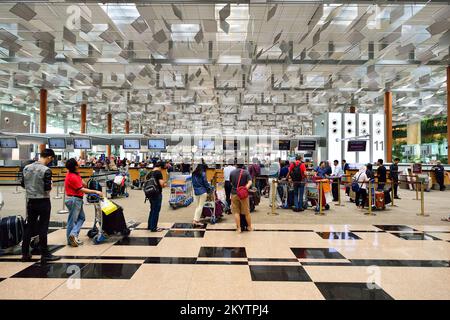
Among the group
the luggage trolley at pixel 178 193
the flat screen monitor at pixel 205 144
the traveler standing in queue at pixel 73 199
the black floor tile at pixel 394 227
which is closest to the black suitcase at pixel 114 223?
the traveler standing in queue at pixel 73 199

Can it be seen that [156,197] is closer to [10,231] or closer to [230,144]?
[10,231]

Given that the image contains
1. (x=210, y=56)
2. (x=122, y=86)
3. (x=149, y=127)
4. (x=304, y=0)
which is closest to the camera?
(x=304, y=0)

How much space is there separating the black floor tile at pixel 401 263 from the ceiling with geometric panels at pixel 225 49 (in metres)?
7.21

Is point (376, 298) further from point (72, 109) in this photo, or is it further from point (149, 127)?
point (149, 127)

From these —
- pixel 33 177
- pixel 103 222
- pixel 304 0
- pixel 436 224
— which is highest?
pixel 304 0

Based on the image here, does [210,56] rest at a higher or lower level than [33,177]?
higher

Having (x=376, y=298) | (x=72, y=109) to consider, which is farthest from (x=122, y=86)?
(x=376, y=298)

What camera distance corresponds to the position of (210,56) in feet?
46.0

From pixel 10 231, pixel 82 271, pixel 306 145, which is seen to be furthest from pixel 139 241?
pixel 306 145

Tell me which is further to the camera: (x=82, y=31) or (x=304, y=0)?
(x=82, y=31)

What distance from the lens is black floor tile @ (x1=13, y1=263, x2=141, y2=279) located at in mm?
3562

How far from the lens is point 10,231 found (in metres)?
4.47
